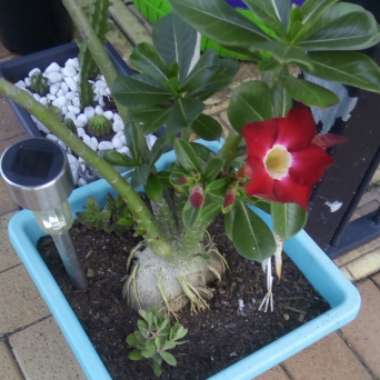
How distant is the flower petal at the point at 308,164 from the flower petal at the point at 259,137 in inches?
1.8

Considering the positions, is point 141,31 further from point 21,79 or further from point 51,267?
point 51,267

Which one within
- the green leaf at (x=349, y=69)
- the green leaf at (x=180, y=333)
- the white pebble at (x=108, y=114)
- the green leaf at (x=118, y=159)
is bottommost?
the white pebble at (x=108, y=114)

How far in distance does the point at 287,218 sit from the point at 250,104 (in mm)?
151

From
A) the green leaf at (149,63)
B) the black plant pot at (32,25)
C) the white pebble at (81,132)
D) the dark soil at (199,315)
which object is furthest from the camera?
the black plant pot at (32,25)

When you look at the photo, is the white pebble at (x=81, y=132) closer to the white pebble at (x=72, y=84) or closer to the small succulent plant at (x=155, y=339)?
the white pebble at (x=72, y=84)

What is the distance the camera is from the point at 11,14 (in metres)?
1.76

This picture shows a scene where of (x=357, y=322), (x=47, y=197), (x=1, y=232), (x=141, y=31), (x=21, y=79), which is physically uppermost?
(x=47, y=197)

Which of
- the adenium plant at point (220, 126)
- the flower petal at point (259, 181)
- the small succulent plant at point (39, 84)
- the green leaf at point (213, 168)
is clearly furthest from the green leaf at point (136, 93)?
the small succulent plant at point (39, 84)

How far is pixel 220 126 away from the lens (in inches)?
30.0

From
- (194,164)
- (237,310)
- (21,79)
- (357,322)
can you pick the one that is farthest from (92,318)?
(21,79)

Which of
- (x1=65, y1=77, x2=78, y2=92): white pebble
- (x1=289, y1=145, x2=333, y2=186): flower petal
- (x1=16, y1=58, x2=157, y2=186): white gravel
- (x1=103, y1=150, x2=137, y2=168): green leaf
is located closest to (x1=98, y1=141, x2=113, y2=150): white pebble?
(x1=16, y1=58, x2=157, y2=186): white gravel

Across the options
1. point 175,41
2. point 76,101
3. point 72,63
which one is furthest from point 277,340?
point 72,63

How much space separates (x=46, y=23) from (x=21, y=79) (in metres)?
0.26

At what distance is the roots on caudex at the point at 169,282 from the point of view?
0.97 metres
